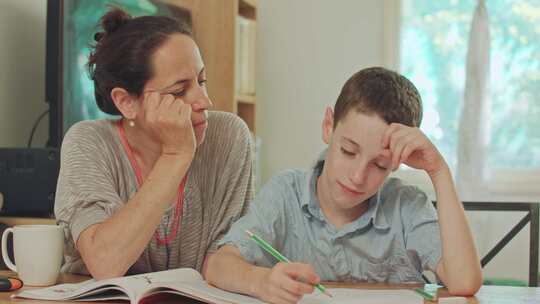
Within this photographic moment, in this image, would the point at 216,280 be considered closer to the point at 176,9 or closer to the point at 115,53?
the point at 115,53

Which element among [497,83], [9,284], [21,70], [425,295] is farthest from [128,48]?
[497,83]

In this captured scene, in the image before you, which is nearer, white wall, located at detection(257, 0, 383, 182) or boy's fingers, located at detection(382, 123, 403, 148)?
boy's fingers, located at detection(382, 123, 403, 148)

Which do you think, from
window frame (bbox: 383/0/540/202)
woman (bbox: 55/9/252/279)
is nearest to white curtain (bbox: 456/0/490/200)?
window frame (bbox: 383/0/540/202)

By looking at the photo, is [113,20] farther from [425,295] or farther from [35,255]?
[425,295]

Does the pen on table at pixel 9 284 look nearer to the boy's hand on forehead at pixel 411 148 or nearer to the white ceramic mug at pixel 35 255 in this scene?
the white ceramic mug at pixel 35 255

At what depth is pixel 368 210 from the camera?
4.52 ft

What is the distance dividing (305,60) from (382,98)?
2426mm

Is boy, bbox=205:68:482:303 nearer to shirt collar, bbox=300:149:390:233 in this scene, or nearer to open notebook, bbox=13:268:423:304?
shirt collar, bbox=300:149:390:233

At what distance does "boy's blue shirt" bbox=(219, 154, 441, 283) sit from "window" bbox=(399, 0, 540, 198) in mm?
2139

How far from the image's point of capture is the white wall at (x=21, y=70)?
8.20 feet

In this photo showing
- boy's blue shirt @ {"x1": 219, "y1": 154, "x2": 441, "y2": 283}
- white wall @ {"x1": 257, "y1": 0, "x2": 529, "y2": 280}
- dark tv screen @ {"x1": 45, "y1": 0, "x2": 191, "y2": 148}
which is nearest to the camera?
boy's blue shirt @ {"x1": 219, "y1": 154, "x2": 441, "y2": 283}

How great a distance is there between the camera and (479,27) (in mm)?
3428

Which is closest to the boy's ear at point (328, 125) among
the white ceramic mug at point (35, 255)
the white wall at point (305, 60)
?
the white ceramic mug at point (35, 255)

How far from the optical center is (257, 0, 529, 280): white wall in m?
3.66
